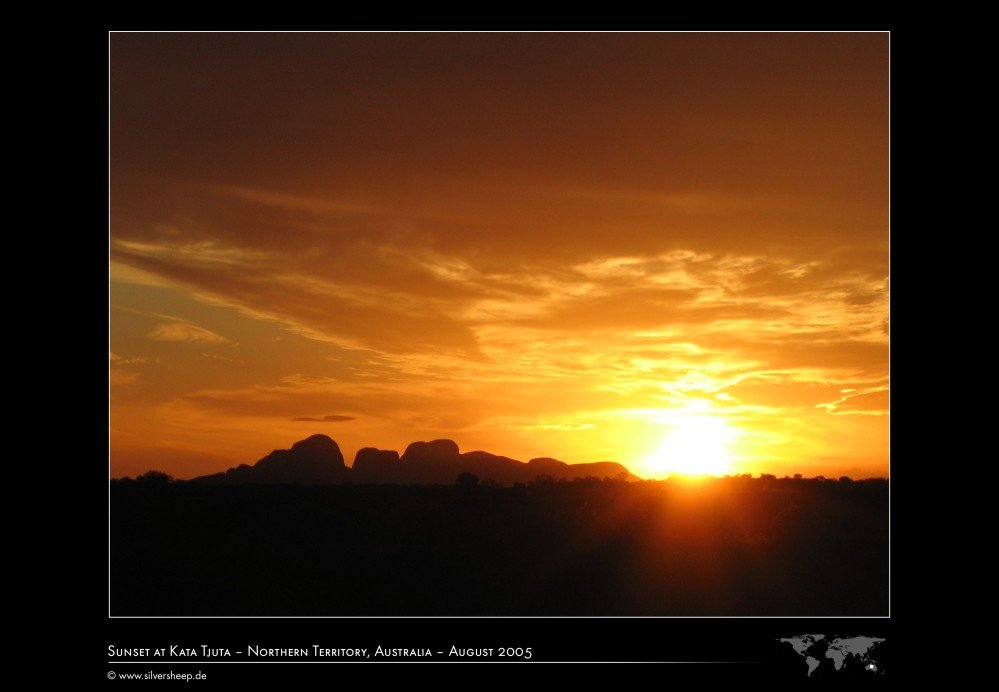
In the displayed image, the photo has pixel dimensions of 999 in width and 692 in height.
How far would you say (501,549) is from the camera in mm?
20562

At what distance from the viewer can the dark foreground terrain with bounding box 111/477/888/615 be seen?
57.5 ft

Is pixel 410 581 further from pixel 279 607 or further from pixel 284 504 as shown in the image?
pixel 284 504

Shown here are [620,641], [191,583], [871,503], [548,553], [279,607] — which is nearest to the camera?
[620,641]

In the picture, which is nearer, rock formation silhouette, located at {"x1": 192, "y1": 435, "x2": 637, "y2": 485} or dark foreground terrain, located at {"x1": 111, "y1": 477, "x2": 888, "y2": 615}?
dark foreground terrain, located at {"x1": 111, "y1": 477, "x2": 888, "y2": 615}

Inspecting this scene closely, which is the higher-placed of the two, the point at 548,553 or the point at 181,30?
the point at 181,30

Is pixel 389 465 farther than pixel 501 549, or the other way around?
pixel 389 465

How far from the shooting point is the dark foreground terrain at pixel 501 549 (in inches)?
690

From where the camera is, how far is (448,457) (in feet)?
151

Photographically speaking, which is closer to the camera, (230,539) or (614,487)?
(230,539)

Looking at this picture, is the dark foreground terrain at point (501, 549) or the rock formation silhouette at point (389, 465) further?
the rock formation silhouette at point (389, 465)

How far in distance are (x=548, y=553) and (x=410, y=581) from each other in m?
3.79

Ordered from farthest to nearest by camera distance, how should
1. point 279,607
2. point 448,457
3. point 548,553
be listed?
point 448,457 → point 548,553 → point 279,607
